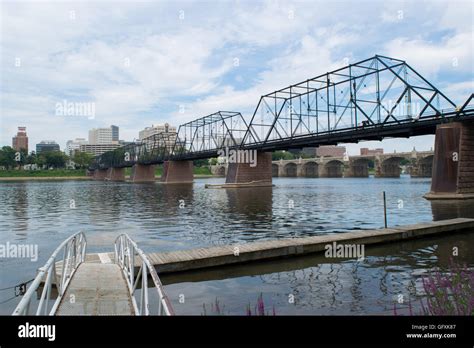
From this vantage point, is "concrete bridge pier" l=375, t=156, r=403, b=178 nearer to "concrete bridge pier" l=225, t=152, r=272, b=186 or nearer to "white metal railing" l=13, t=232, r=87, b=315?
"concrete bridge pier" l=225, t=152, r=272, b=186

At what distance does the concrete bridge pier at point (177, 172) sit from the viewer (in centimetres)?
15250

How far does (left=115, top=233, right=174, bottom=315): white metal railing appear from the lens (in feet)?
21.4

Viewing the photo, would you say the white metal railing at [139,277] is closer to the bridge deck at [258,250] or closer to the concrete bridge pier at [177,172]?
the bridge deck at [258,250]

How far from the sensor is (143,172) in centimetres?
19150

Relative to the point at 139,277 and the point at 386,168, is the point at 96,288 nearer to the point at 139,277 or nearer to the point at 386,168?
the point at 139,277

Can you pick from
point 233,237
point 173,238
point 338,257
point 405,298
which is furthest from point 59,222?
point 405,298

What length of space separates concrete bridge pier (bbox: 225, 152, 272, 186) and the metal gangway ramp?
89.5 meters

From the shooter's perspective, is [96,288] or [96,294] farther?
[96,288]

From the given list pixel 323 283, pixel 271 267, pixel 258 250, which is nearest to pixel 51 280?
pixel 323 283

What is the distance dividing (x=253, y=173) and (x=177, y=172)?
181 feet

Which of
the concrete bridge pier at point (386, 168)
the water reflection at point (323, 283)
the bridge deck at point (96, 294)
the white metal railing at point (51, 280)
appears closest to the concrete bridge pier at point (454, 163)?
the water reflection at point (323, 283)

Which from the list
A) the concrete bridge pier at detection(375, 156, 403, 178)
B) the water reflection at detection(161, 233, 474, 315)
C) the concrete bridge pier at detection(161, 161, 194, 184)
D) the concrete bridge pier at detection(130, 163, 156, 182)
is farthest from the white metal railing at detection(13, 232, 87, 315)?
the concrete bridge pier at detection(375, 156, 403, 178)

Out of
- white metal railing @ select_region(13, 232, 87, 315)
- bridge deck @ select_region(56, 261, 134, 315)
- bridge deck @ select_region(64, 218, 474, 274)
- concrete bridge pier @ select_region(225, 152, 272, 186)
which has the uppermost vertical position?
concrete bridge pier @ select_region(225, 152, 272, 186)
